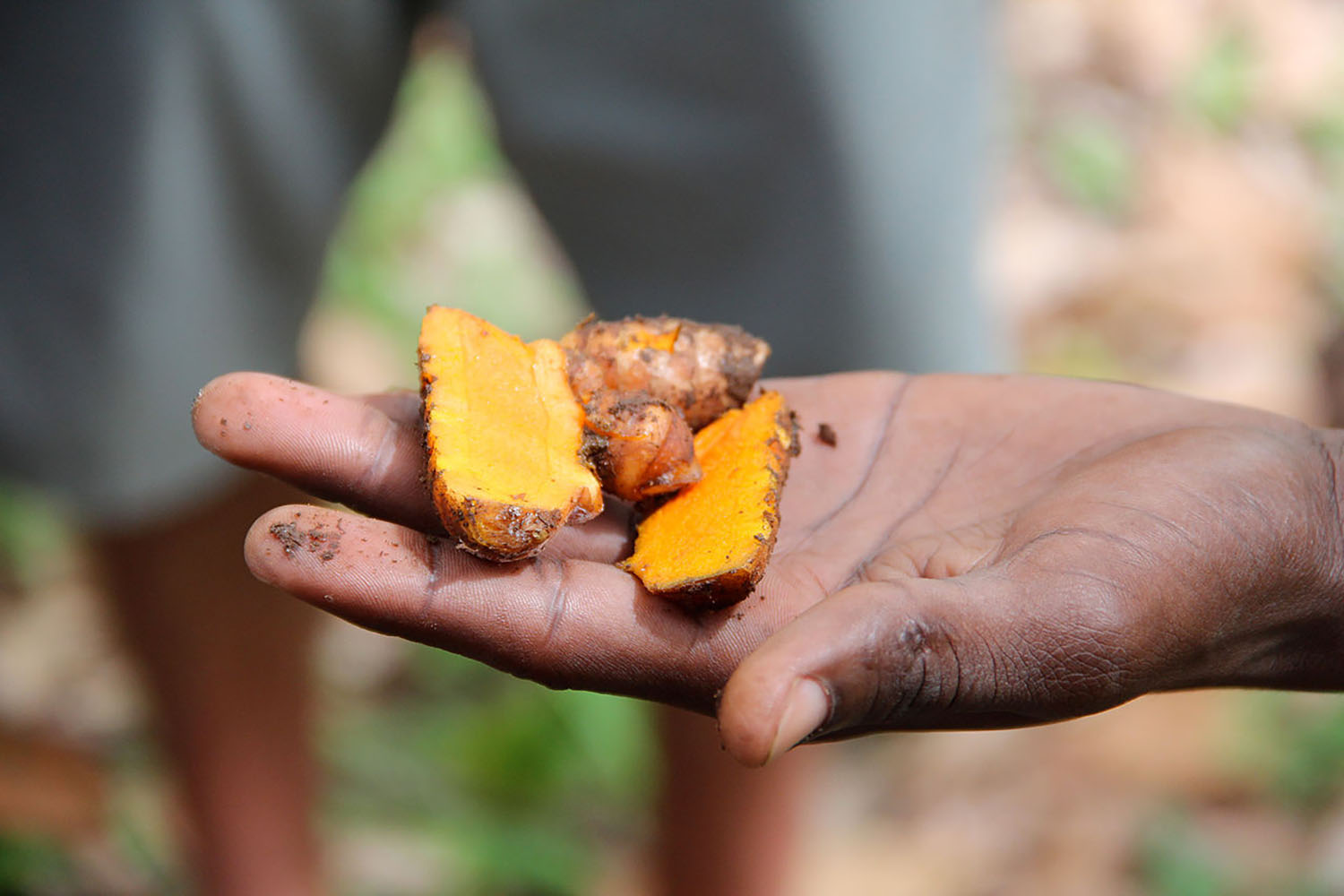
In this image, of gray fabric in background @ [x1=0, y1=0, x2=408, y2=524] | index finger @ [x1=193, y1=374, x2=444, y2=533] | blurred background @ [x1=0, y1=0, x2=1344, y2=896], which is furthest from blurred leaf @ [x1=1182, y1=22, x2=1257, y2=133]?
index finger @ [x1=193, y1=374, x2=444, y2=533]

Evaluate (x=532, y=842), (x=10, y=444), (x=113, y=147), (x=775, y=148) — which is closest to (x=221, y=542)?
(x=10, y=444)

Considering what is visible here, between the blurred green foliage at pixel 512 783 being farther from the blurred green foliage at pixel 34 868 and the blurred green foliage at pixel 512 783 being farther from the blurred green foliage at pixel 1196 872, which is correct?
the blurred green foliage at pixel 1196 872

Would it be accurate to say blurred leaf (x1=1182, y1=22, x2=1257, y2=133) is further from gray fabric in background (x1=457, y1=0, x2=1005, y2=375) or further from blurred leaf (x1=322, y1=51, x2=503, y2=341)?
gray fabric in background (x1=457, y1=0, x2=1005, y2=375)

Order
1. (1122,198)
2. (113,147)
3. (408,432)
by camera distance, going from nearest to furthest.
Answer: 1. (408,432)
2. (113,147)
3. (1122,198)

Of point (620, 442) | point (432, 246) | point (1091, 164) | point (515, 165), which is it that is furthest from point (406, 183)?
point (620, 442)

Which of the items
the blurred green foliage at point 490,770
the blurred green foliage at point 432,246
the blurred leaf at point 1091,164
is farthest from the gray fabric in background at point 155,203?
the blurred leaf at point 1091,164

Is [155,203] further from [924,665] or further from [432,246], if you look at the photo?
[432,246]

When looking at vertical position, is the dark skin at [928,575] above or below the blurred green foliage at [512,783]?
above

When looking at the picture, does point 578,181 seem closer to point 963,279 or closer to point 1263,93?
point 963,279

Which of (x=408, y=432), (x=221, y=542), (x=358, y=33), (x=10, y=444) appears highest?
(x=358, y=33)
